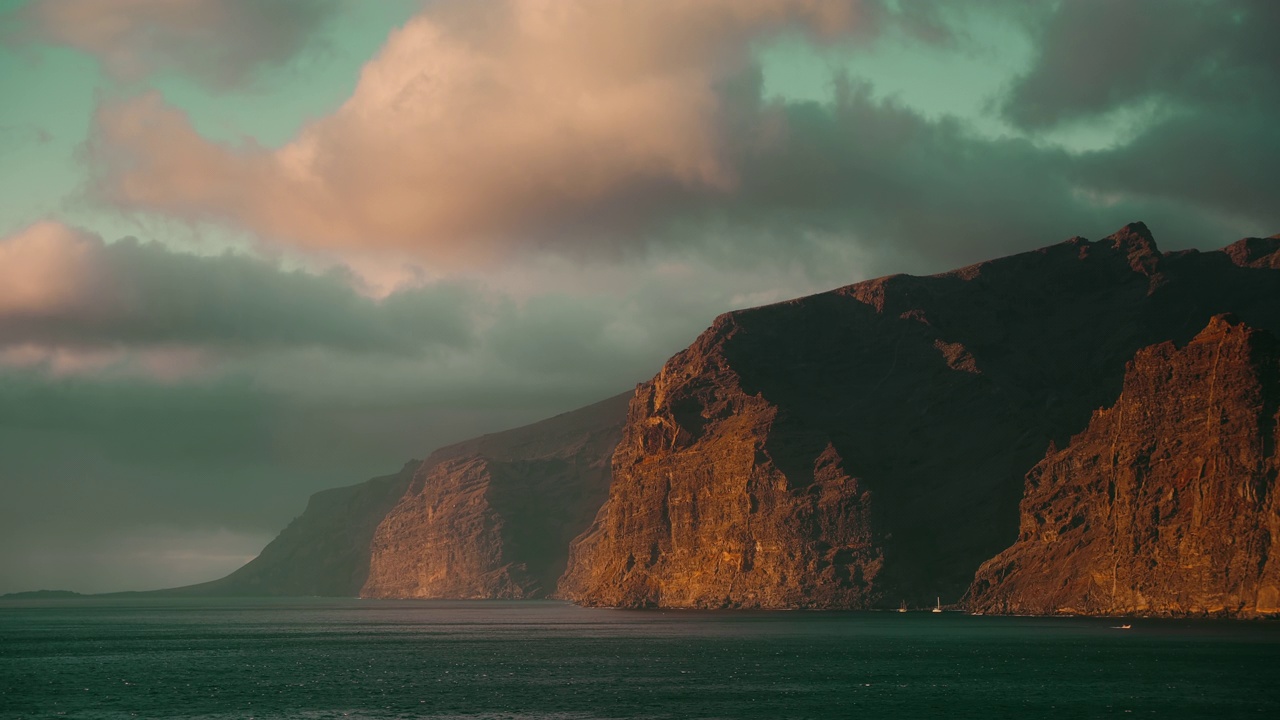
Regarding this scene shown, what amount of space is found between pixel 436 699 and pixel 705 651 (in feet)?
177

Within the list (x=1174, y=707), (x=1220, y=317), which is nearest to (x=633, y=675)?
(x=1174, y=707)

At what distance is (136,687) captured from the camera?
107750mm

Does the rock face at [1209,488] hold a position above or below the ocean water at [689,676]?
above

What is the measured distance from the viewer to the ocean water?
290ft

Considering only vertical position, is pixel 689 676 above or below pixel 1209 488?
below

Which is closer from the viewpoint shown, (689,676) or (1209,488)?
(689,676)

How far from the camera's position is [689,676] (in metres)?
112

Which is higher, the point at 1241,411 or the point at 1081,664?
the point at 1241,411

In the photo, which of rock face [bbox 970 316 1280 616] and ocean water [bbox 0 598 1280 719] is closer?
ocean water [bbox 0 598 1280 719]

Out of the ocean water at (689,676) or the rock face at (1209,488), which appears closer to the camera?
the ocean water at (689,676)

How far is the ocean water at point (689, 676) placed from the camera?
8831 centimetres

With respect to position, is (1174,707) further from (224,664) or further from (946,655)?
(224,664)

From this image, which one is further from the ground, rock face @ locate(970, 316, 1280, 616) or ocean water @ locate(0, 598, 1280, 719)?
rock face @ locate(970, 316, 1280, 616)

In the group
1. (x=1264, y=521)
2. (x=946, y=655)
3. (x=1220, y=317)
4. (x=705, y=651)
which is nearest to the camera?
(x=946, y=655)
